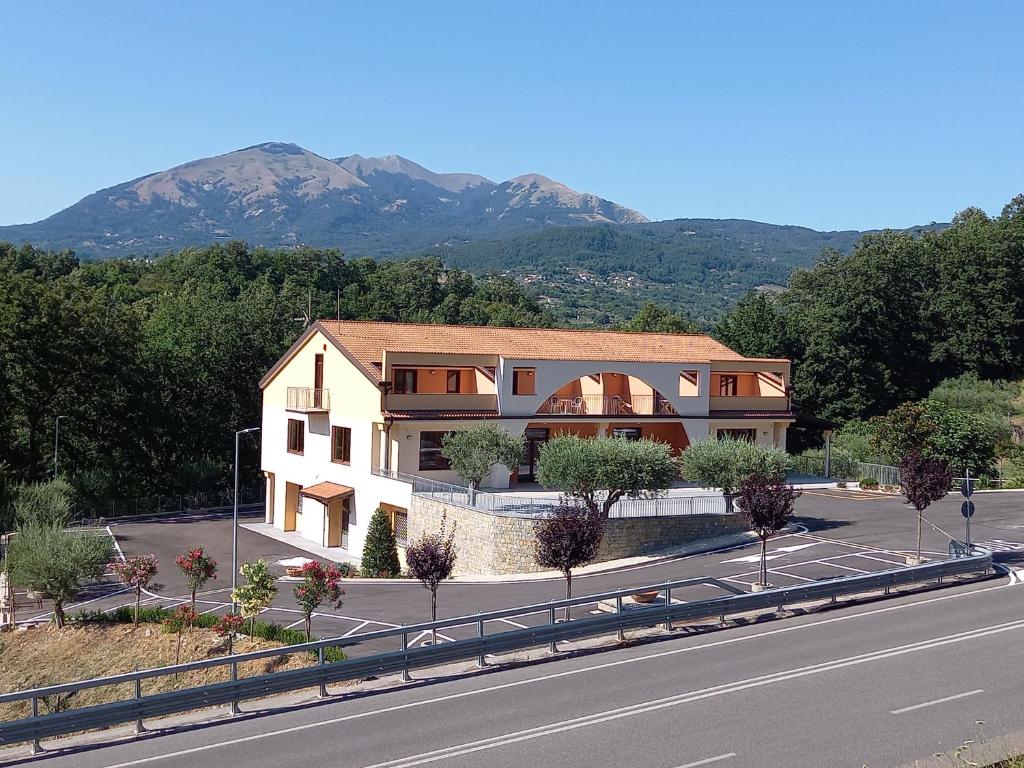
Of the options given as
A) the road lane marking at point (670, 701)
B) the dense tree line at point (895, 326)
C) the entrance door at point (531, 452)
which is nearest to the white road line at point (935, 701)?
the road lane marking at point (670, 701)

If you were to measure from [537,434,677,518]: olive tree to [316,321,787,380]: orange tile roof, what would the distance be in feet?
29.4

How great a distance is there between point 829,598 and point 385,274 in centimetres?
10715

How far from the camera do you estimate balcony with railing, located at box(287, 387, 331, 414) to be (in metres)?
42.8

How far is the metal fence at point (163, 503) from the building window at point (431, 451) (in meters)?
18.6

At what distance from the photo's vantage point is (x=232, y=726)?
15.3 metres

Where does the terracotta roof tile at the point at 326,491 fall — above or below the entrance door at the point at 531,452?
below

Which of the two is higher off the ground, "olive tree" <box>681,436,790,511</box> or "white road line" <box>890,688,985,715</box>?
"olive tree" <box>681,436,790,511</box>

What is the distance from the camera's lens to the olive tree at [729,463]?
1337 inches

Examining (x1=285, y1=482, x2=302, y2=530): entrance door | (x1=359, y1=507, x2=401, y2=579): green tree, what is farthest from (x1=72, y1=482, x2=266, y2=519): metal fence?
(x1=359, y1=507, x2=401, y2=579): green tree

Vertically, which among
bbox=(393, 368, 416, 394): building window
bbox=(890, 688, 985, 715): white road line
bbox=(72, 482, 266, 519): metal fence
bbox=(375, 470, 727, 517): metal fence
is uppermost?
bbox=(393, 368, 416, 394): building window

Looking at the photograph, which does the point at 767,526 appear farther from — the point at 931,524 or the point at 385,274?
the point at 385,274

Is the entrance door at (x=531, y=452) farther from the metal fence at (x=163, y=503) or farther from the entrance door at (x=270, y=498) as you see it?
the metal fence at (x=163, y=503)

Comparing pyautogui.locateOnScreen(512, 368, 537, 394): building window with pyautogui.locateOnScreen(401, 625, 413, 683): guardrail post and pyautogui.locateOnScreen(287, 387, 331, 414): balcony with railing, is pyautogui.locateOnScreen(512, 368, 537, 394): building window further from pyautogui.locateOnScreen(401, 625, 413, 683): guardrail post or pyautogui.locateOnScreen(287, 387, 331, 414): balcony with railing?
pyautogui.locateOnScreen(401, 625, 413, 683): guardrail post

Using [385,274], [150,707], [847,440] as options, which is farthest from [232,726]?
[385,274]
